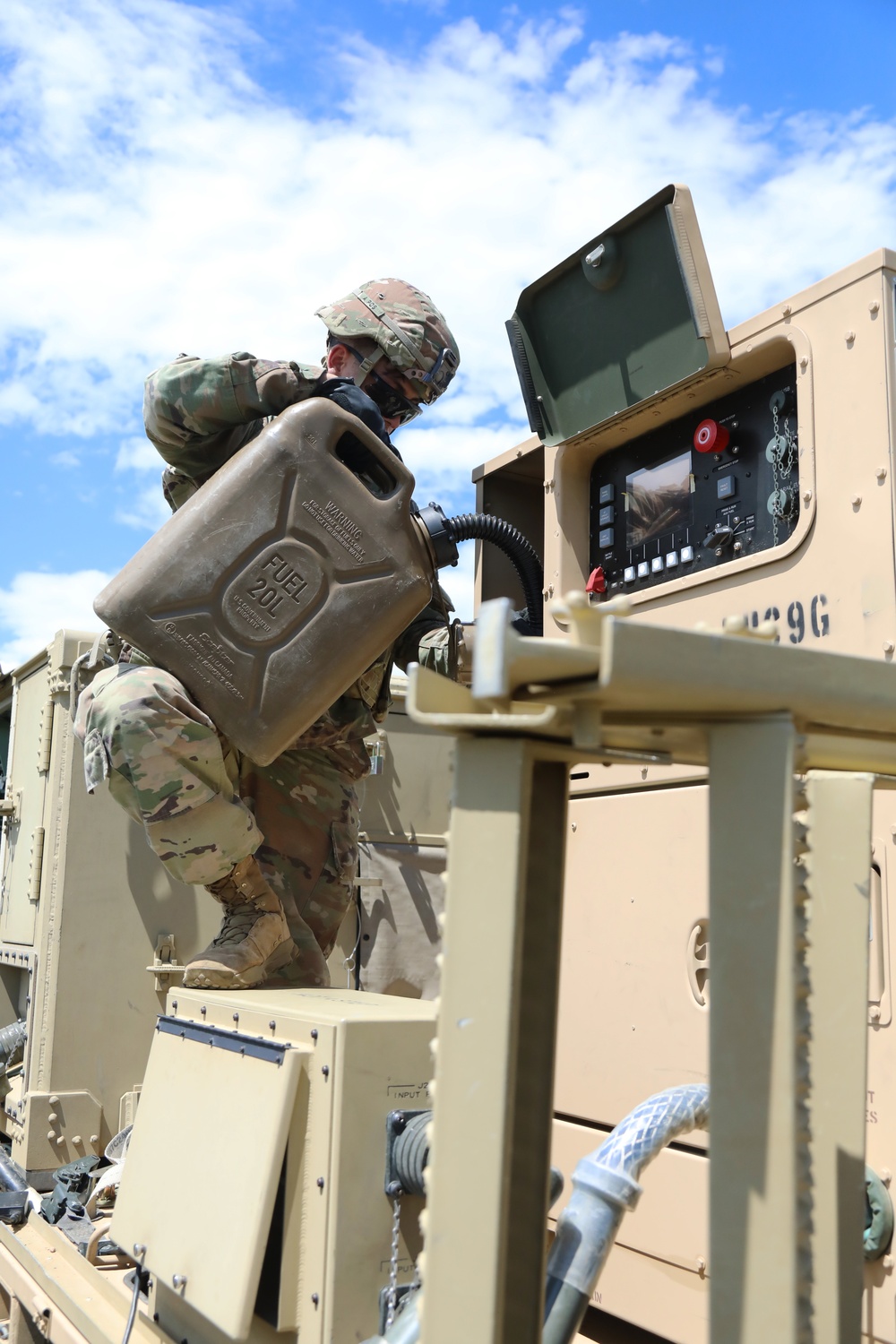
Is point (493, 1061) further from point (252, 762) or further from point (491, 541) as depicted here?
point (491, 541)

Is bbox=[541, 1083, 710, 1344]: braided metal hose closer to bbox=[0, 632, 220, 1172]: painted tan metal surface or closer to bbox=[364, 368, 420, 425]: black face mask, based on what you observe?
bbox=[364, 368, 420, 425]: black face mask

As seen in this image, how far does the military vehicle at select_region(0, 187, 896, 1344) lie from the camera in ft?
2.87

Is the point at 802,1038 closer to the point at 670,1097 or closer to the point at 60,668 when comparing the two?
the point at 670,1097

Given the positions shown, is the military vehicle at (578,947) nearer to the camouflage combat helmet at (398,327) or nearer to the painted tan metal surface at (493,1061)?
the painted tan metal surface at (493,1061)

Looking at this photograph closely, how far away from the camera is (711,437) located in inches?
103

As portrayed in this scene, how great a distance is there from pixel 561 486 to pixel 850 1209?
7.44ft

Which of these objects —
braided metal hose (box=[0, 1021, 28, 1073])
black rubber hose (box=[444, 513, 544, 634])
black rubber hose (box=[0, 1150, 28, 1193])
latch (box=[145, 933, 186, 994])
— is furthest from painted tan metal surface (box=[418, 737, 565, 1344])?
braided metal hose (box=[0, 1021, 28, 1073])

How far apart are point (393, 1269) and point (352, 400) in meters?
1.64

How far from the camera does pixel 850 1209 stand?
929mm

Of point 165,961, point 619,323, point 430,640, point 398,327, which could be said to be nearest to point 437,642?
point 430,640

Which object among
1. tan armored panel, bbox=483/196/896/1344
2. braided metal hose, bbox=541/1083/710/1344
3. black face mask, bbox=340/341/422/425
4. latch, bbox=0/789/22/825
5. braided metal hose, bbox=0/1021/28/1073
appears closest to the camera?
Answer: braided metal hose, bbox=541/1083/710/1344

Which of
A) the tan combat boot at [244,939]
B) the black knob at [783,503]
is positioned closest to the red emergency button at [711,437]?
the black knob at [783,503]

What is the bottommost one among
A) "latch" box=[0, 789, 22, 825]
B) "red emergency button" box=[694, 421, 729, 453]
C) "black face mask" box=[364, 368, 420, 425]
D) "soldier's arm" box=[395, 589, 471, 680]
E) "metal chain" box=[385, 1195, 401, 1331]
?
"metal chain" box=[385, 1195, 401, 1331]

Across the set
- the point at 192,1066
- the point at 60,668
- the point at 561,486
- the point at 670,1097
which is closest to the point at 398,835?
the point at 60,668
